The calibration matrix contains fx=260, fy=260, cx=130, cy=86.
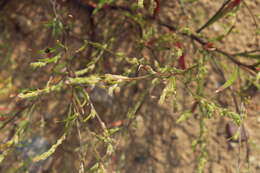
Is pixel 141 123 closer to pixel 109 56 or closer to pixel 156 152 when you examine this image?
pixel 156 152

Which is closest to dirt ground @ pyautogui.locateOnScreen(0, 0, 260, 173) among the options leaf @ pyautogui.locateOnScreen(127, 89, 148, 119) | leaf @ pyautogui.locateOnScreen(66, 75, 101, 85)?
leaf @ pyautogui.locateOnScreen(127, 89, 148, 119)

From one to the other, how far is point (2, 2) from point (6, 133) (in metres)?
0.89

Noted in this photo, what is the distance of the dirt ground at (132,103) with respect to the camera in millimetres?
1753

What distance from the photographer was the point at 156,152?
1781 millimetres

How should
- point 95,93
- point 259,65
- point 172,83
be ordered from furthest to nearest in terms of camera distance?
1. point 95,93
2. point 259,65
3. point 172,83

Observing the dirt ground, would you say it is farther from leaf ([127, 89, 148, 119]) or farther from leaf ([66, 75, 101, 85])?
leaf ([66, 75, 101, 85])

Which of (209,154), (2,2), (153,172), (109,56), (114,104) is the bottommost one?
(153,172)

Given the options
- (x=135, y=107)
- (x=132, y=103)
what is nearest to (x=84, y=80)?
(x=135, y=107)

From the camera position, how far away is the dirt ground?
69.0 inches

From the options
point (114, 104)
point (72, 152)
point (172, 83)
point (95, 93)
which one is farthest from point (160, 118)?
point (172, 83)

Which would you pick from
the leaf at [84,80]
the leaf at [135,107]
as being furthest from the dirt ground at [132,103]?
the leaf at [84,80]

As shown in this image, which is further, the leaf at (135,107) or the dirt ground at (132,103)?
the dirt ground at (132,103)

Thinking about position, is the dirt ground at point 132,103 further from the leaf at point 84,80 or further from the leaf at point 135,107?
the leaf at point 84,80

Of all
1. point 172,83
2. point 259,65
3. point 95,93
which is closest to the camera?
point 172,83
